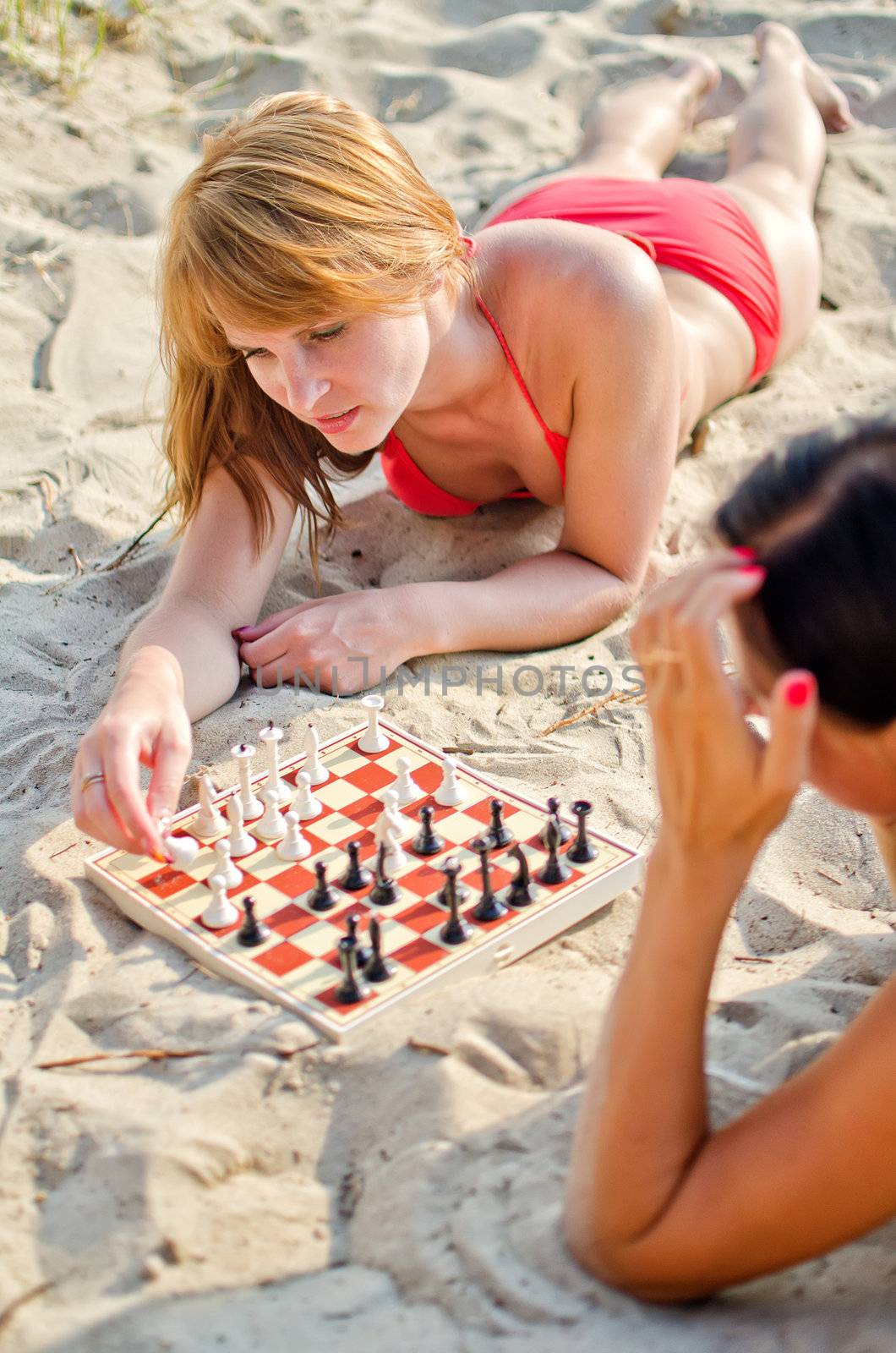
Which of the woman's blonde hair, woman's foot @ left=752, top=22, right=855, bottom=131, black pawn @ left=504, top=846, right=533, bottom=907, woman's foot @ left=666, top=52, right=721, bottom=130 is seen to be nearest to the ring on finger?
black pawn @ left=504, top=846, right=533, bottom=907

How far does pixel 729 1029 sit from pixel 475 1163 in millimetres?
404

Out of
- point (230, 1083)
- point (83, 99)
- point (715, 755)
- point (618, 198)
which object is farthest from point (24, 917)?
point (83, 99)

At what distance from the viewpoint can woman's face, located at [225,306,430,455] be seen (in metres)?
2.29

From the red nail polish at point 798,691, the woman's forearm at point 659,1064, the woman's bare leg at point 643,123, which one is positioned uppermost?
the red nail polish at point 798,691

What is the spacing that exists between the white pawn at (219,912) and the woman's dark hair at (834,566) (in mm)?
948

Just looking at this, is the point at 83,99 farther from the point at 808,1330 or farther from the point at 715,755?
the point at 808,1330

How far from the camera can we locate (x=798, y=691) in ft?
3.86

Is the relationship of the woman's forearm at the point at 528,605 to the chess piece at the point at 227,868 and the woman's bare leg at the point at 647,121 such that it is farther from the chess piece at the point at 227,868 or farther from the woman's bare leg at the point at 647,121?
the woman's bare leg at the point at 647,121

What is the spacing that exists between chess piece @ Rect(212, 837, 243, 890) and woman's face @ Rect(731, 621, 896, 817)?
94 centimetres

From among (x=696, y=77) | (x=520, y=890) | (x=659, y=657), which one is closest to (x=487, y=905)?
(x=520, y=890)

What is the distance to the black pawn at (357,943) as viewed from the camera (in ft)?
5.80

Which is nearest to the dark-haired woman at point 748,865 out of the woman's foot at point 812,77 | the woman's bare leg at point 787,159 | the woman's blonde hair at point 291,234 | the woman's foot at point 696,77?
the woman's blonde hair at point 291,234

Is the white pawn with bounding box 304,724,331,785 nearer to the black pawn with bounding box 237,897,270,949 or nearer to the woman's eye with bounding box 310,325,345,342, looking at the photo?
the black pawn with bounding box 237,897,270,949

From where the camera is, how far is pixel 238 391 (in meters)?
2.66
